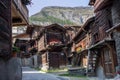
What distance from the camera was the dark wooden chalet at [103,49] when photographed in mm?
14875

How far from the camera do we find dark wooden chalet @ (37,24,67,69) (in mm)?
35844

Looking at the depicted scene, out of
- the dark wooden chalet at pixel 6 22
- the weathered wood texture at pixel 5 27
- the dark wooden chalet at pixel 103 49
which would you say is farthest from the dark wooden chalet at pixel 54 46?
the weathered wood texture at pixel 5 27

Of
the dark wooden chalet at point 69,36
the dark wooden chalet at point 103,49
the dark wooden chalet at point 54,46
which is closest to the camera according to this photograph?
the dark wooden chalet at point 103,49

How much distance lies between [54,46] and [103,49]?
1847 centimetres

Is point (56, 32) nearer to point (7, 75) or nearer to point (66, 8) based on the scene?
point (7, 75)

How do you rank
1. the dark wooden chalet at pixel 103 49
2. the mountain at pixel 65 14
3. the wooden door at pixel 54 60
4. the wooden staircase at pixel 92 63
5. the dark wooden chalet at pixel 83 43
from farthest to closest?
the mountain at pixel 65 14
the wooden door at pixel 54 60
the dark wooden chalet at pixel 83 43
the wooden staircase at pixel 92 63
the dark wooden chalet at pixel 103 49

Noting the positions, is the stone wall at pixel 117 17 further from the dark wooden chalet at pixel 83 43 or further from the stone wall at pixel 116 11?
the dark wooden chalet at pixel 83 43

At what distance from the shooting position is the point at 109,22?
1638 cm

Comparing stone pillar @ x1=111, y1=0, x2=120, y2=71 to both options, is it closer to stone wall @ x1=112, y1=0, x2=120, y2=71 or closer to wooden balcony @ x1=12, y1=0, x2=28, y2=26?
stone wall @ x1=112, y1=0, x2=120, y2=71

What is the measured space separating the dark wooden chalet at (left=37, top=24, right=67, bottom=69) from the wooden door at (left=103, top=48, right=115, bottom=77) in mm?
18581

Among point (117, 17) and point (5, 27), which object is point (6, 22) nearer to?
point (5, 27)

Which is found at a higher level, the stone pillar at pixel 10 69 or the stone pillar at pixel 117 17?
the stone pillar at pixel 117 17

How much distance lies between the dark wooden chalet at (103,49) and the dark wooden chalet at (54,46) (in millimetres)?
15489

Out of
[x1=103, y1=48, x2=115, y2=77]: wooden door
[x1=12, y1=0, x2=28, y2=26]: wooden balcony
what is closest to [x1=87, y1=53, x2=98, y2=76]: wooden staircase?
[x1=103, y1=48, x2=115, y2=77]: wooden door
